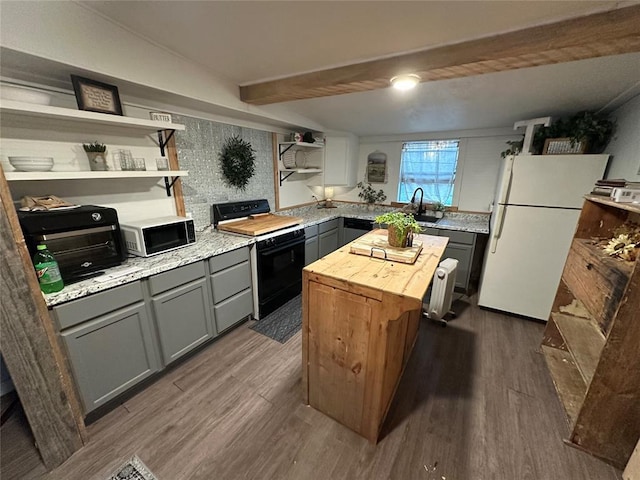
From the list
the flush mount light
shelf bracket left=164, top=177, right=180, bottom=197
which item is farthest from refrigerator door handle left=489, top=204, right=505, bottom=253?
shelf bracket left=164, top=177, right=180, bottom=197

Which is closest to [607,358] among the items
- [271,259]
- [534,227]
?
[534,227]

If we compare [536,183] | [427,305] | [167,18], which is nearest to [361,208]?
[427,305]

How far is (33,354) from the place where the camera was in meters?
1.27

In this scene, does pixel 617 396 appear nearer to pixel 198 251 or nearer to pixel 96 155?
pixel 198 251

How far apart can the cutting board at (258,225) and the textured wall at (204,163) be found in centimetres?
28

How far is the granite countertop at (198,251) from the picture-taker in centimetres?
143

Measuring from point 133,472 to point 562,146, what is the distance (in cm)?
408

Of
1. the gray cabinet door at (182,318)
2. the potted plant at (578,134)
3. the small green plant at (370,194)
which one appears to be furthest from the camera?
the small green plant at (370,194)

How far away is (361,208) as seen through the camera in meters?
4.50

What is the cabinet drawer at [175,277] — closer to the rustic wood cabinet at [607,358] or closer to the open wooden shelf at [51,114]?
the open wooden shelf at [51,114]

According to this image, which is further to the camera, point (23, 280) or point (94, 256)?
point (94, 256)

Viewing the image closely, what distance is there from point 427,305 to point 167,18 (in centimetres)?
329

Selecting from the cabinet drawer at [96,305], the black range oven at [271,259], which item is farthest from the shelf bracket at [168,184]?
the cabinet drawer at [96,305]

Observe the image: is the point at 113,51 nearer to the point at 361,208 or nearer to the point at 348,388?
the point at 348,388
